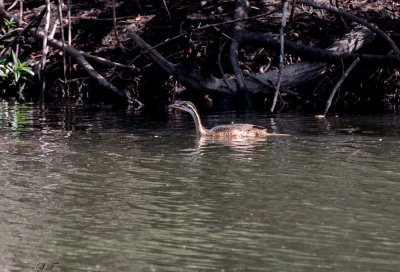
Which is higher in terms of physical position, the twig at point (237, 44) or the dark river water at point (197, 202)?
the twig at point (237, 44)

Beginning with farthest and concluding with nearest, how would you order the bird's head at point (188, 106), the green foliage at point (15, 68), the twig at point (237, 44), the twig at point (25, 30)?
1. the twig at point (237, 44)
2. the twig at point (25, 30)
3. the bird's head at point (188, 106)
4. the green foliage at point (15, 68)

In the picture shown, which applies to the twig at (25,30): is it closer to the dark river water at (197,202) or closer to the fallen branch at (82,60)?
the fallen branch at (82,60)

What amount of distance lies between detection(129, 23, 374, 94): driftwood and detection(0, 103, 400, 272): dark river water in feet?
18.7

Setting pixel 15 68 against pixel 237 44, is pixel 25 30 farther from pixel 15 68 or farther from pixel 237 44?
pixel 15 68

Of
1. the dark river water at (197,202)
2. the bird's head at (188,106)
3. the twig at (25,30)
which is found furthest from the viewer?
the twig at (25,30)

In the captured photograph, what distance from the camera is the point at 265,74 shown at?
21.7 meters

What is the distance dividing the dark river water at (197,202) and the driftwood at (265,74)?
225 inches

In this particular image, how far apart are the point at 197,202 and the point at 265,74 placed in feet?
42.7

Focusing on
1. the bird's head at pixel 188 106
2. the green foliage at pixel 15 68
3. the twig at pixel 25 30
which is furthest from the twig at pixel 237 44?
the green foliage at pixel 15 68

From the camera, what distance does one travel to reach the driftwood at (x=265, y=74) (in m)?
21.2

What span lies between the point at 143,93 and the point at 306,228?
1712cm

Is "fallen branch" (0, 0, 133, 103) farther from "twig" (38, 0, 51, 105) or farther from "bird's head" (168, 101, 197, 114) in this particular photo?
"bird's head" (168, 101, 197, 114)

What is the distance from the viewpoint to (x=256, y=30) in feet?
78.8

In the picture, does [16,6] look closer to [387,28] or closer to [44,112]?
[44,112]
